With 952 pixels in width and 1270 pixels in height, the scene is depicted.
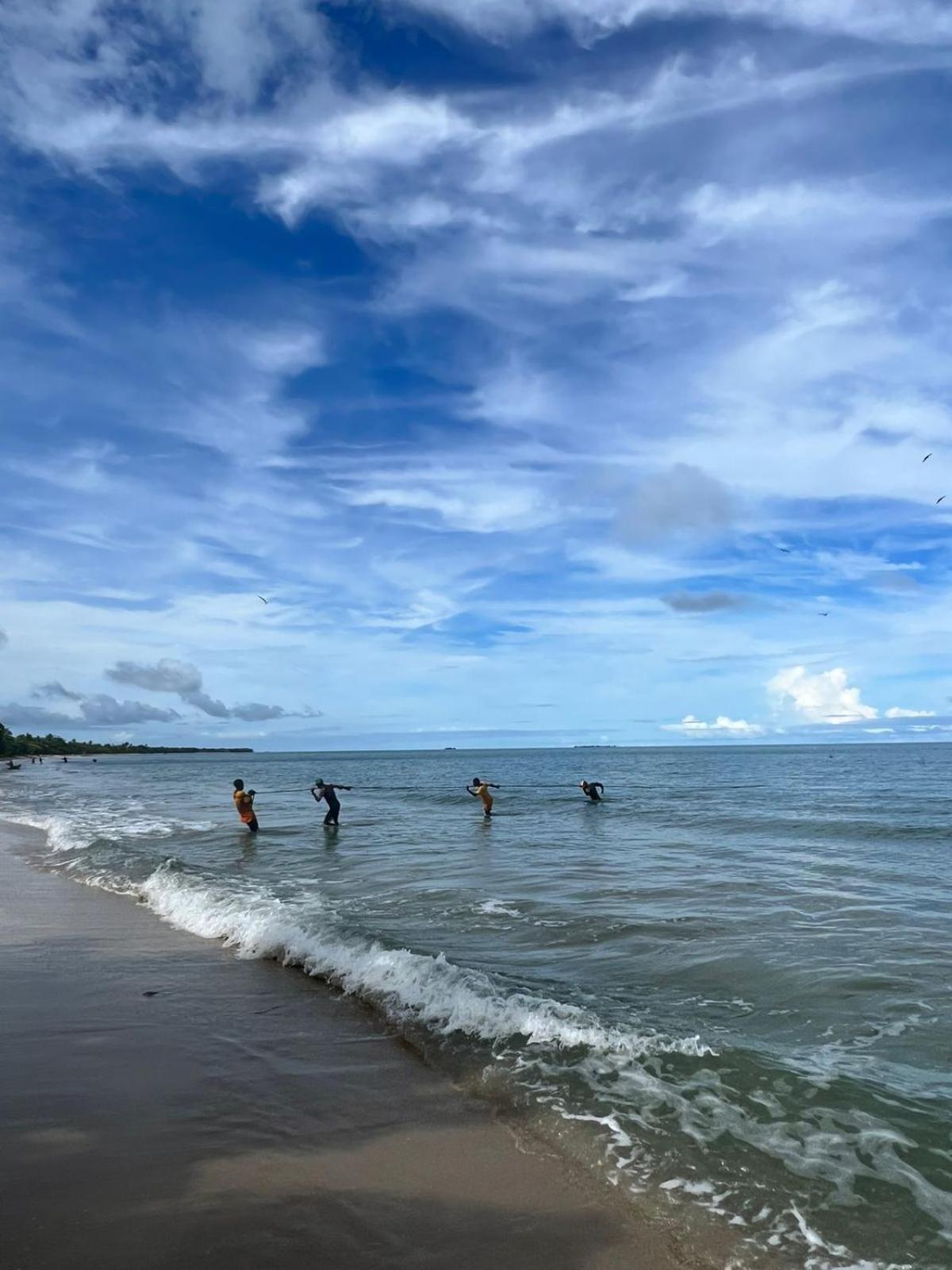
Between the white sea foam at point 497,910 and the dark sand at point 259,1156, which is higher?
the dark sand at point 259,1156

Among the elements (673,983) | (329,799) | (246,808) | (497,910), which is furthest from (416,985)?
(329,799)

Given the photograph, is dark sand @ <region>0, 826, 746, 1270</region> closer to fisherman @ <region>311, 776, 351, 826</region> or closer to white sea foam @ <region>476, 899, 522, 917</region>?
white sea foam @ <region>476, 899, 522, 917</region>

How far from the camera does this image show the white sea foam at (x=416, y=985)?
6.93 meters

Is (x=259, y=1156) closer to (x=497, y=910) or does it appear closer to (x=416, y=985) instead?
(x=416, y=985)

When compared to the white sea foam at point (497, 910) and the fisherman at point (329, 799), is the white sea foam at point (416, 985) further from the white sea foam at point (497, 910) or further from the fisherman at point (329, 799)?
the fisherman at point (329, 799)

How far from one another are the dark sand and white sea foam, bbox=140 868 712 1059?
0.61 m

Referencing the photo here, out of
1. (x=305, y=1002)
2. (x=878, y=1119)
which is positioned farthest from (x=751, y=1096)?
(x=305, y=1002)

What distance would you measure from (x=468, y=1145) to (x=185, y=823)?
85.2 ft

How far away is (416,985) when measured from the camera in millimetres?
8297

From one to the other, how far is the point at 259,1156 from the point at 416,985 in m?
3.46

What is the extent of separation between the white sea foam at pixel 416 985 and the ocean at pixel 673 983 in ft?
0.09

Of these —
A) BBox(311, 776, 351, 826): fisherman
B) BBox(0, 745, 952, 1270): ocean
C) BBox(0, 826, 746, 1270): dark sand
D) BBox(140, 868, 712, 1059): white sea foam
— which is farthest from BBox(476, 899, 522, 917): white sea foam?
BBox(311, 776, 351, 826): fisherman

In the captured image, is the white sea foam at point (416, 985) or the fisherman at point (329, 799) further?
the fisherman at point (329, 799)

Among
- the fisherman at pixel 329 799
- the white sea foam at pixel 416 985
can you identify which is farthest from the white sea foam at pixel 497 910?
the fisherman at pixel 329 799
